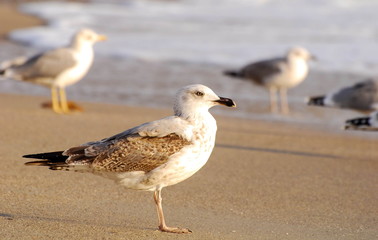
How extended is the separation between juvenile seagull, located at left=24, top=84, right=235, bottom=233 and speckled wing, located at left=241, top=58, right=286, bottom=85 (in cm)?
751

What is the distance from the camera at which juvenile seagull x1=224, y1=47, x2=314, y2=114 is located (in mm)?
11984

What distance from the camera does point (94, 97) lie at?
1134cm

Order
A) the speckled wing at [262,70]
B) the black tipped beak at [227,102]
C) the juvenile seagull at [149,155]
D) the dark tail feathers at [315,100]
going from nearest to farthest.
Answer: the juvenile seagull at [149,155]
the black tipped beak at [227,102]
the dark tail feathers at [315,100]
the speckled wing at [262,70]

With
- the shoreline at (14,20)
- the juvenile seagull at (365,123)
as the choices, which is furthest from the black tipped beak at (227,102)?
the shoreline at (14,20)

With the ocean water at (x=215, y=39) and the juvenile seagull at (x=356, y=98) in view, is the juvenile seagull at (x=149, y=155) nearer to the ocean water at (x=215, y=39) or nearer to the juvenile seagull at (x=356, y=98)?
the juvenile seagull at (x=356, y=98)

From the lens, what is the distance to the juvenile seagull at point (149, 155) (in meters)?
4.58

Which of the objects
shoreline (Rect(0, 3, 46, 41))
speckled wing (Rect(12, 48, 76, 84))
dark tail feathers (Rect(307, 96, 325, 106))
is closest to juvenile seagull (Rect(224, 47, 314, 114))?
dark tail feathers (Rect(307, 96, 325, 106))

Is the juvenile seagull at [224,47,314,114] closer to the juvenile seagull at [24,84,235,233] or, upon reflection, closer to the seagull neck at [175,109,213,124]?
the seagull neck at [175,109,213,124]

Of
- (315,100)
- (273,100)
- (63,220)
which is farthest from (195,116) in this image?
(273,100)

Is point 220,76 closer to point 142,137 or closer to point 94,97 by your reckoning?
point 94,97

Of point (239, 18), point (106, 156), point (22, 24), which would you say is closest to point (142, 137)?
point (106, 156)

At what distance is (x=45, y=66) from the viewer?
10031 millimetres

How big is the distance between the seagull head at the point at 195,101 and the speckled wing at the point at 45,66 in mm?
5413

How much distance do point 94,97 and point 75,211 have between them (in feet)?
21.0
